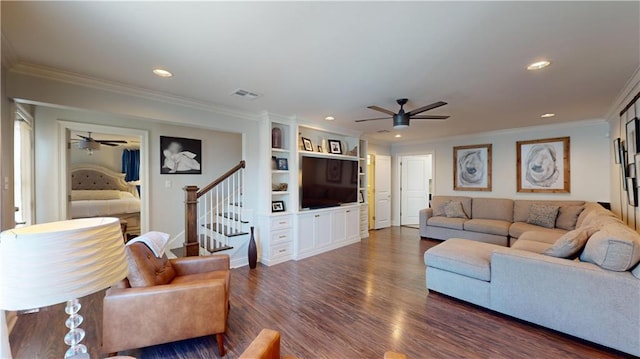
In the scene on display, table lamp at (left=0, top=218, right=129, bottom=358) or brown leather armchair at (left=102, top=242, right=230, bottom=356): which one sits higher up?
table lamp at (left=0, top=218, right=129, bottom=358)

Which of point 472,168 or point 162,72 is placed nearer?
point 162,72

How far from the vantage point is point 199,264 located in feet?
8.57

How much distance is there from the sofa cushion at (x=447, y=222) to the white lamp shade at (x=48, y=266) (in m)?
5.53

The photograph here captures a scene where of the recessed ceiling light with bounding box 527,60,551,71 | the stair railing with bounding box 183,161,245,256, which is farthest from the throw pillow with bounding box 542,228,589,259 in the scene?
the stair railing with bounding box 183,161,245,256

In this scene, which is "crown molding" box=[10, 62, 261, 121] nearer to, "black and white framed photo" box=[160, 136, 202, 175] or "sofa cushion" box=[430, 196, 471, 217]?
"black and white framed photo" box=[160, 136, 202, 175]

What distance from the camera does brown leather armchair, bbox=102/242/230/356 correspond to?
1.85m

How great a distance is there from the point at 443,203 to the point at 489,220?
0.95m

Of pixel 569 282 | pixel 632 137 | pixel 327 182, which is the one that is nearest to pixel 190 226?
pixel 327 182

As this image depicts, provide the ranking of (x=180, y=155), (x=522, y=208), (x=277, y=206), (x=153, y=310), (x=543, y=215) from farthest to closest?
(x=522, y=208), (x=180, y=155), (x=543, y=215), (x=277, y=206), (x=153, y=310)

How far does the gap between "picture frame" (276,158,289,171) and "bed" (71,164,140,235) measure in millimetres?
3638

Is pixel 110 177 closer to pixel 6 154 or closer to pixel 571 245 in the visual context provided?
pixel 6 154

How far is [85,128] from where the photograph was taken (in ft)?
11.9

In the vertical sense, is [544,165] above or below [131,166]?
below

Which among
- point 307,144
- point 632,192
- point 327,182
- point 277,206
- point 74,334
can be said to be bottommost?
point 74,334
